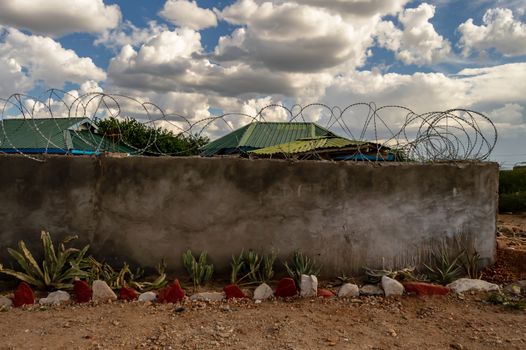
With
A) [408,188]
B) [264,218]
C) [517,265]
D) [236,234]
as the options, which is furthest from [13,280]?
[517,265]

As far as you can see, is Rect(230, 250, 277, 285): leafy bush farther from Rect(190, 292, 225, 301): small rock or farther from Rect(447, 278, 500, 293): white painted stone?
Rect(447, 278, 500, 293): white painted stone

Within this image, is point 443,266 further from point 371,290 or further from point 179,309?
point 179,309

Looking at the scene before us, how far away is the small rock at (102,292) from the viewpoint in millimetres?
4266

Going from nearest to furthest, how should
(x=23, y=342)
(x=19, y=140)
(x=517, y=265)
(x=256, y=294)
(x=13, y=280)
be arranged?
1. (x=23, y=342)
2. (x=256, y=294)
3. (x=13, y=280)
4. (x=517, y=265)
5. (x=19, y=140)

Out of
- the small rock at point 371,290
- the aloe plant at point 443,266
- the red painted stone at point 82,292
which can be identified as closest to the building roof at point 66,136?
the red painted stone at point 82,292

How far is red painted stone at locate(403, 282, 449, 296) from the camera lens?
4363mm

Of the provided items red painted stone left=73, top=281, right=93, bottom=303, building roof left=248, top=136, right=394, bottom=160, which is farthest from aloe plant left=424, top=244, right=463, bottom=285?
red painted stone left=73, top=281, right=93, bottom=303

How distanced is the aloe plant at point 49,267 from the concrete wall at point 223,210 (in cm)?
26

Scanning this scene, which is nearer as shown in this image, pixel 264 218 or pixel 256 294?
pixel 256 294

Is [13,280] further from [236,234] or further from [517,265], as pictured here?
[517,265]

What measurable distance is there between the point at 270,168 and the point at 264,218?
0.54 meters

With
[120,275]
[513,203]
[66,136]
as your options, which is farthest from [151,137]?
[513,203]

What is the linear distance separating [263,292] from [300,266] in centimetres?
56

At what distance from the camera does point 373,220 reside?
4930 mm
